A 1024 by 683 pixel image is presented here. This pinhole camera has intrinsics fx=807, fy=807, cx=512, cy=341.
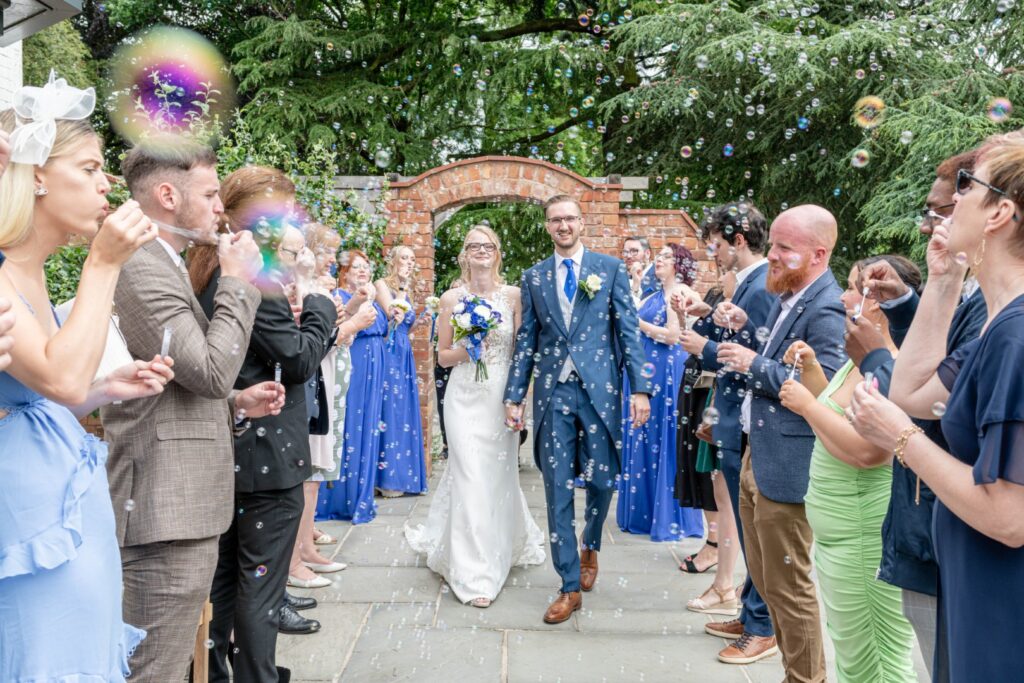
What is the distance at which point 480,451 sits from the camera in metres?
5.08

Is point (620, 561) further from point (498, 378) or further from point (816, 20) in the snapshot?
point (816, 20)

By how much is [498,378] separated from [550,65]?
10611 millimetres

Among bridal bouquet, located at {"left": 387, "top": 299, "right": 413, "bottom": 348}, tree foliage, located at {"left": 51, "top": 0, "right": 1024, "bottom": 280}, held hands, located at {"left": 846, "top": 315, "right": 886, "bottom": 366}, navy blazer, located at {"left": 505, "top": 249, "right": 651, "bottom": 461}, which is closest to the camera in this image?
held hands, located at {"left": 846, "top": 315, "right": 886, "bottom": 366}

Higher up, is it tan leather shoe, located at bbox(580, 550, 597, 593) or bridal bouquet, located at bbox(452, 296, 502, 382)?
bridal bouquet, located at bbox(452, 296, 502, 382)

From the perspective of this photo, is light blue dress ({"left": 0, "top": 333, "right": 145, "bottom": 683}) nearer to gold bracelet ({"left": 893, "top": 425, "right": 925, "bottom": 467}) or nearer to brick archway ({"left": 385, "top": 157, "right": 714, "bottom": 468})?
gold bracelet ({"left": 893, "top": 425, "right": 925, "bottom": 467})

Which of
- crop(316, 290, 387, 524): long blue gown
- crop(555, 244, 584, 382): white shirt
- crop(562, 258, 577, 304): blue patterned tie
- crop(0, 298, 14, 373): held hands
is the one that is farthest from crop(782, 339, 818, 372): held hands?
crop(316, 290, 387, 524): long blue gown

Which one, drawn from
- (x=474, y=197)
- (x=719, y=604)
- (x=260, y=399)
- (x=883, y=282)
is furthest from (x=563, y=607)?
(x=474, y=197)

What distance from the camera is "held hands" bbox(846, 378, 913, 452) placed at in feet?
6.37

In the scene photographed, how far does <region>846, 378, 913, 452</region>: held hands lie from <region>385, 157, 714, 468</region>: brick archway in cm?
690

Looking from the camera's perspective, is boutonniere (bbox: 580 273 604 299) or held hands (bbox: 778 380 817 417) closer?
held hands (bbox: 778 380 817 417)

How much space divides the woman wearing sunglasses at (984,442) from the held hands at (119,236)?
5.92 feet

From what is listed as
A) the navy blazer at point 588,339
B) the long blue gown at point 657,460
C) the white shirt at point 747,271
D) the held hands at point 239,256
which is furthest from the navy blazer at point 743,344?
the held hands at point 239,256

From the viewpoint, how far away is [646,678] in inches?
148

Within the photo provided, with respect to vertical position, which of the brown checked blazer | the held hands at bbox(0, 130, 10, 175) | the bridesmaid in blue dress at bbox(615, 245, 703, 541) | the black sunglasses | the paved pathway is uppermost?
the held hands at bbox(0, 130, 10, 175)
